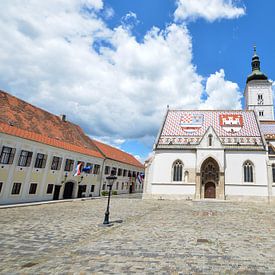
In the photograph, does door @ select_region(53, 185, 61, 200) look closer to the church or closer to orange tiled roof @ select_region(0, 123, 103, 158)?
orange tiled roof @ select_region(0, 123, 103, 158)

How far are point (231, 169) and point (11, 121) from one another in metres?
31.2

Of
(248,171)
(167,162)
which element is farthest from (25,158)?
(248,171)

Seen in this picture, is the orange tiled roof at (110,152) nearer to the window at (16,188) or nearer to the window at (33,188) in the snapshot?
the window at (33,188)

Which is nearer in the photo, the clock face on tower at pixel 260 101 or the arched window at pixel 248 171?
the arched window at pixel 248 171

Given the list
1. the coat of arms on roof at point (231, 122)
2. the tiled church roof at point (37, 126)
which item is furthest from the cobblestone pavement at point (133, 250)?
the coat of arms on roof at point (231, 122)

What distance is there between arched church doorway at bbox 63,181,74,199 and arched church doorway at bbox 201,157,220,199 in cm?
2057

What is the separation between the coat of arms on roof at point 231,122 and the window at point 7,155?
106 ft

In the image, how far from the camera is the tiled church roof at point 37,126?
77.1 ft

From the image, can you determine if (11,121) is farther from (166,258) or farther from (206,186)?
(206,186)

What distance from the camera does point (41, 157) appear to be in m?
25.7

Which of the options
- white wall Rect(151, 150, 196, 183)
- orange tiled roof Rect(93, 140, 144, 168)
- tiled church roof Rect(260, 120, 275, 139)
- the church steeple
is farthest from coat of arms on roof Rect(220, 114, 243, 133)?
the church steeple

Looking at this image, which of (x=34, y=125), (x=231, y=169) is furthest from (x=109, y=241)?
(x=231, y=169)

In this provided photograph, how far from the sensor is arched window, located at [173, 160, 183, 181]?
33562mm

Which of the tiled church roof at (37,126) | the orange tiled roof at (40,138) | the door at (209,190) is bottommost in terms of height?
the door at (209,190)
